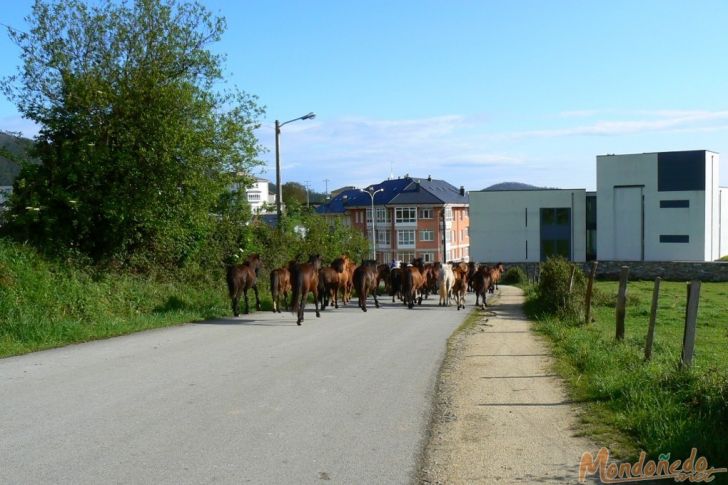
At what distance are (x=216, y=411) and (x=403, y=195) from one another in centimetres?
8765

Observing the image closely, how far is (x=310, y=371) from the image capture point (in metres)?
11.9

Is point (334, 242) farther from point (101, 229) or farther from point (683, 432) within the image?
point (683, 432)

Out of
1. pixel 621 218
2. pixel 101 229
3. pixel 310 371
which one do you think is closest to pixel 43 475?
pixel 310 371

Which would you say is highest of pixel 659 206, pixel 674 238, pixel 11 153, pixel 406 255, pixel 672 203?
pixel 11 153

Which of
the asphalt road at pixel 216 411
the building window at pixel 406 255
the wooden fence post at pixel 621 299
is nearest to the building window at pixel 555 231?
the building window at pixel 406 255

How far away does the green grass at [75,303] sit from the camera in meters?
15.3

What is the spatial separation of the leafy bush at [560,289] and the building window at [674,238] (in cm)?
5136

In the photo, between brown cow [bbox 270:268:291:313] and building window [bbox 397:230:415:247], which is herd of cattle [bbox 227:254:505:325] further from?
building window [bbox 397:230:415:247]

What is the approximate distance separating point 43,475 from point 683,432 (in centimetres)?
615

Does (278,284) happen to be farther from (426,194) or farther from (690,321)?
(426,194)

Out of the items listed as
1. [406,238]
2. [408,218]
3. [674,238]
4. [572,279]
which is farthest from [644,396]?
[406,238]

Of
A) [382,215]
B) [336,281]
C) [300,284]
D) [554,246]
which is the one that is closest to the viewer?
[300,284]

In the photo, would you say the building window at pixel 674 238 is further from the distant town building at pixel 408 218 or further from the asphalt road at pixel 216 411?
the asphalt road at pixel 216 411

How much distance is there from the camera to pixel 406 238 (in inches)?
3745
